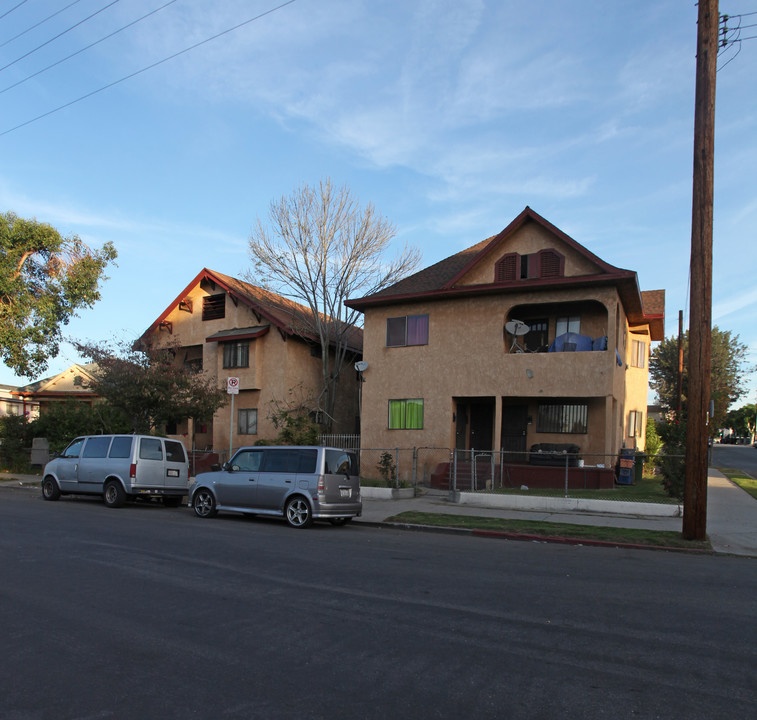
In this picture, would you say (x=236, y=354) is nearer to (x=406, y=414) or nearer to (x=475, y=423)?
(x=406, y=414)

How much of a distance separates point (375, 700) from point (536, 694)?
111 centimetres

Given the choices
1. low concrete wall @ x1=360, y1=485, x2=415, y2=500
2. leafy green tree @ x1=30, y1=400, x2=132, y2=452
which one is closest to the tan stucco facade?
leafy green tree @ x1=30, y1=400, x2=132, y2=452

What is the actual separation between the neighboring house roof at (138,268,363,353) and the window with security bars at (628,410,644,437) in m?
11.8

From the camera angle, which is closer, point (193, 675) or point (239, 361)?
point (193, 675)

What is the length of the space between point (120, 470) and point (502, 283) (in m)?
12.4

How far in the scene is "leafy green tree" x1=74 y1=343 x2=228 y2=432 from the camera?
21.4 metres

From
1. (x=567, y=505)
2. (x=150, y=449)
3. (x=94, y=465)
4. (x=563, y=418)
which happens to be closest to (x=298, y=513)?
(x=150, y=449)

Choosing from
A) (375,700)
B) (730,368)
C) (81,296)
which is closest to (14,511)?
(375,700)

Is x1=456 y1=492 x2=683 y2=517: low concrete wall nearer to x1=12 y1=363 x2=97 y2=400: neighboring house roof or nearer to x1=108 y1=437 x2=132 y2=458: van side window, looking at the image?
→ x1=108 y1=437 x2=132 y2=458: van side window

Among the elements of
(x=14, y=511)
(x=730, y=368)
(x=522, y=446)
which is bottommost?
(x=14, y=511)

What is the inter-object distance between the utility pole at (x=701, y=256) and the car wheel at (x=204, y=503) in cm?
947

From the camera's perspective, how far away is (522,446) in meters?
22.9

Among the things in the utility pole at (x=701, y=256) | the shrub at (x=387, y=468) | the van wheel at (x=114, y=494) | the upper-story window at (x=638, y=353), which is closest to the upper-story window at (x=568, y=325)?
the shrub at (x=387, y=468)

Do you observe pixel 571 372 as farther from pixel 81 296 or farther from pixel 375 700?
pixel 81 296
